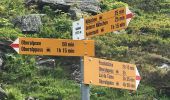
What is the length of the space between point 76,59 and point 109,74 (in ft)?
29.5

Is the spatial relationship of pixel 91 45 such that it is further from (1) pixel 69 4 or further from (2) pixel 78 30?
(1) pixel 69 4

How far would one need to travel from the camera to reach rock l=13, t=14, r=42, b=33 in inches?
661

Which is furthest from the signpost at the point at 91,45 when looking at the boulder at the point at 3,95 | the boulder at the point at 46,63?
the boulder at the point at 46,63

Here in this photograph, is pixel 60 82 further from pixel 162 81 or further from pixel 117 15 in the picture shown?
pixel 117 15

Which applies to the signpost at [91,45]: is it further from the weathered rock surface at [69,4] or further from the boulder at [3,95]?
the weathered rock surface at [69,4]

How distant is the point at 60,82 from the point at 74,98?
1.26 meters

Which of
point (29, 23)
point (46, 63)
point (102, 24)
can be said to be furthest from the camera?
point (29, 23)

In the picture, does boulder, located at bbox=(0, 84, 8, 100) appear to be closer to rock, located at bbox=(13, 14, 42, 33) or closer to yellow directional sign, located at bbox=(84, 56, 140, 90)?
rock, located at bbox=(13, 14, 42, 33)

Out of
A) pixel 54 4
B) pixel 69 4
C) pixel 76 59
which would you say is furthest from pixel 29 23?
pixel 69 4

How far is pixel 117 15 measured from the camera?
620cm

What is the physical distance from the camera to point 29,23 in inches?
669

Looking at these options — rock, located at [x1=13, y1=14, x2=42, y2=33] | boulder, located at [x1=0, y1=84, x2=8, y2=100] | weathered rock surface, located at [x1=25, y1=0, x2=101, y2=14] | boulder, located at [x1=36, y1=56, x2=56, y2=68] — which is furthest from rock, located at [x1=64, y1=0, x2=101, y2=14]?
boulder, located at [x1=0, y1=84, x2=8, y2=100]

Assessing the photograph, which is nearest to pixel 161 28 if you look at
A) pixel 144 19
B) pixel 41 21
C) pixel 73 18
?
pixel 144 19

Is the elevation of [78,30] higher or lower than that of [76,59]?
higher
